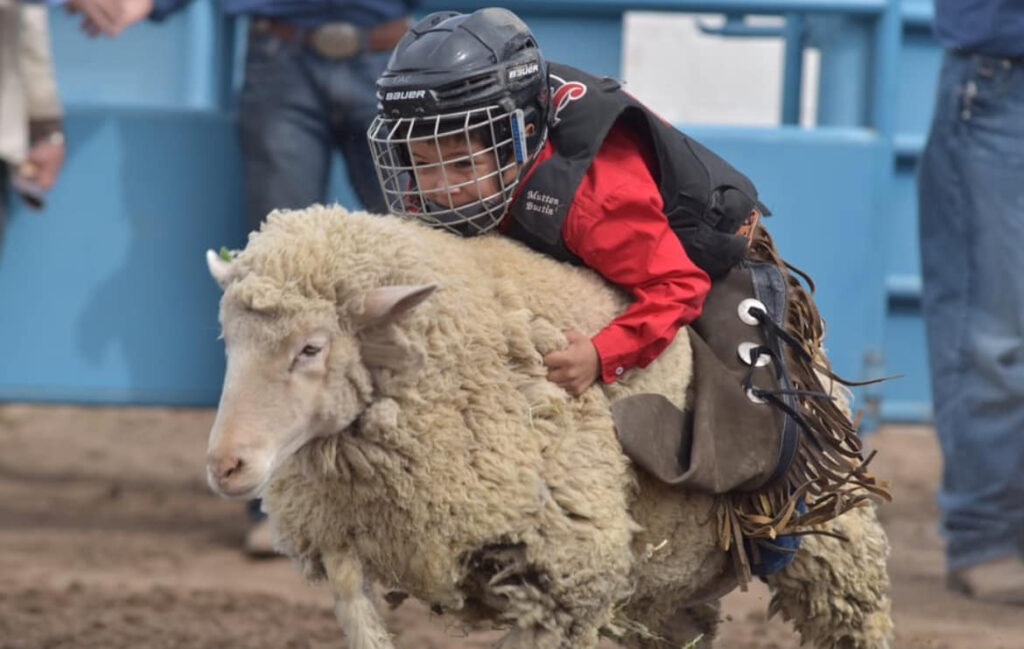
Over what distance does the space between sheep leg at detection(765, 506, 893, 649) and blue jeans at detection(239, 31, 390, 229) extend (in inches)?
95.4

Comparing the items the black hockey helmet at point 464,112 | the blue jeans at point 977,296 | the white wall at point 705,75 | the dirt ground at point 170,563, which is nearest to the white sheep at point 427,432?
the black hockey helmet at point 464,112

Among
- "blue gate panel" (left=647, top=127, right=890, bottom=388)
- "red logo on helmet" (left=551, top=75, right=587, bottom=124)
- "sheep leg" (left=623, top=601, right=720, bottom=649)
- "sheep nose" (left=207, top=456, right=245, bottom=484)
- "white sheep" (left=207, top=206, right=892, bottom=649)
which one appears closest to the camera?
"sheep nose" (left=207, top=456, right=245, bottom=484)

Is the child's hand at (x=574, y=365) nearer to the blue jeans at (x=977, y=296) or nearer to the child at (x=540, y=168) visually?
the child at (x=540, y=168)

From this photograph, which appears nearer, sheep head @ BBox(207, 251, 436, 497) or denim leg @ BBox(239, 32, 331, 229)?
sheep head @ BBox(207, 251, 436, 497)

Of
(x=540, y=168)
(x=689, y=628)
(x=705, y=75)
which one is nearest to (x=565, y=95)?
(x=540, y=168)

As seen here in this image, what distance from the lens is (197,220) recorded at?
5.91 metres

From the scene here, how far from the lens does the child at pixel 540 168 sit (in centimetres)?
293

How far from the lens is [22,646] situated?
14.3ft

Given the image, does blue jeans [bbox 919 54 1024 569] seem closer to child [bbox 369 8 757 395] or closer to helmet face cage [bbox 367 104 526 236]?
child [bbox 369 8 757 395]

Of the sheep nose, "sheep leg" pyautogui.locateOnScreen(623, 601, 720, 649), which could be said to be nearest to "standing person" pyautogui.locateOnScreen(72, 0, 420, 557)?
"sheep leg" pyautogui.locateOnScreen(623, 601, 720, 649)

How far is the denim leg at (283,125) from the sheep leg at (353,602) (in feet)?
8.97

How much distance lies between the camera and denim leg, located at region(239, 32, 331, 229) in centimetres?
542

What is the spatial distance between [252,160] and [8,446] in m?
2.31

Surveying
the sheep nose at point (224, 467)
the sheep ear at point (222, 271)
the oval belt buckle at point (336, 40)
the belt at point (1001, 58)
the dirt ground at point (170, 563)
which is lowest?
the dirt ground at point (170, 563)
